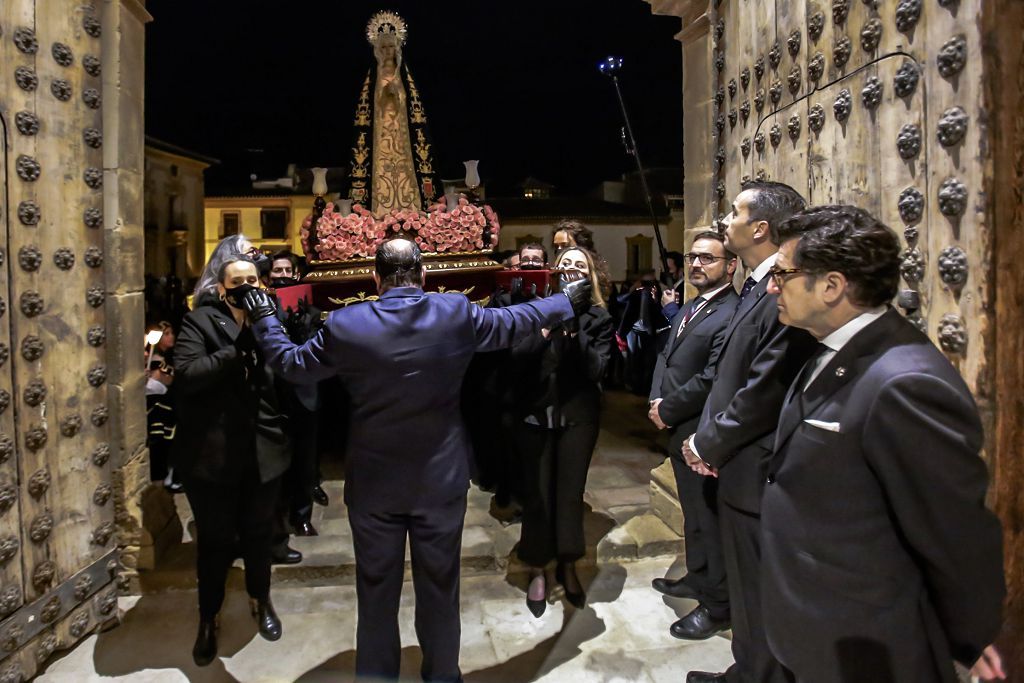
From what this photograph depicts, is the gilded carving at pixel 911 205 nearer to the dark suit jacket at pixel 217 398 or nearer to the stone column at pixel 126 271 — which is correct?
the dark suit jacket at pixel 217 398

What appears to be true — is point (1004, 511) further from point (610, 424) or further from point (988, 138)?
point (610, 424)

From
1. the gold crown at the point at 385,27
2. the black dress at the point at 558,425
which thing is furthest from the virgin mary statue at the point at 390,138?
the black dress at the point at 558,425

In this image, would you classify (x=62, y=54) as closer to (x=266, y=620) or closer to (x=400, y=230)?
(x=400, y=230)

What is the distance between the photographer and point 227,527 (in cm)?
297

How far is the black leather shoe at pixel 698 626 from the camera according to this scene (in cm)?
321

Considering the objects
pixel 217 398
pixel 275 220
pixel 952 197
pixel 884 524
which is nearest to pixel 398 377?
pixel 217 398

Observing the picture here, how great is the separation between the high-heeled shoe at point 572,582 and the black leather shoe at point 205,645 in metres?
1.66

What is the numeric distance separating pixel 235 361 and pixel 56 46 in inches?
66.8

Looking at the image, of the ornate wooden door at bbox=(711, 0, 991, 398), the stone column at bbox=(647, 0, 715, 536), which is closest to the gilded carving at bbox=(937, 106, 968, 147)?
the ornate wooden door at bbox=(711, 0, 991, 398)

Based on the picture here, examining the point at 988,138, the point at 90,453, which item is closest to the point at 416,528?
the point at 90,453

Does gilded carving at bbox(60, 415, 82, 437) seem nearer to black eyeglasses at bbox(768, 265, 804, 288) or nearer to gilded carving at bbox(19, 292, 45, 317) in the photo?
gilded carving at bbox(19, 292, 45, 317)

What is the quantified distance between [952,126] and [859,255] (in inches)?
35.6

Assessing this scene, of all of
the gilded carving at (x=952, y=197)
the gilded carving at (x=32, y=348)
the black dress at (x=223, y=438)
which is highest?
the gilded carving at (x=952, y=197)

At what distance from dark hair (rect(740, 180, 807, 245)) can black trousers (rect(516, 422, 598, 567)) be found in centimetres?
138
